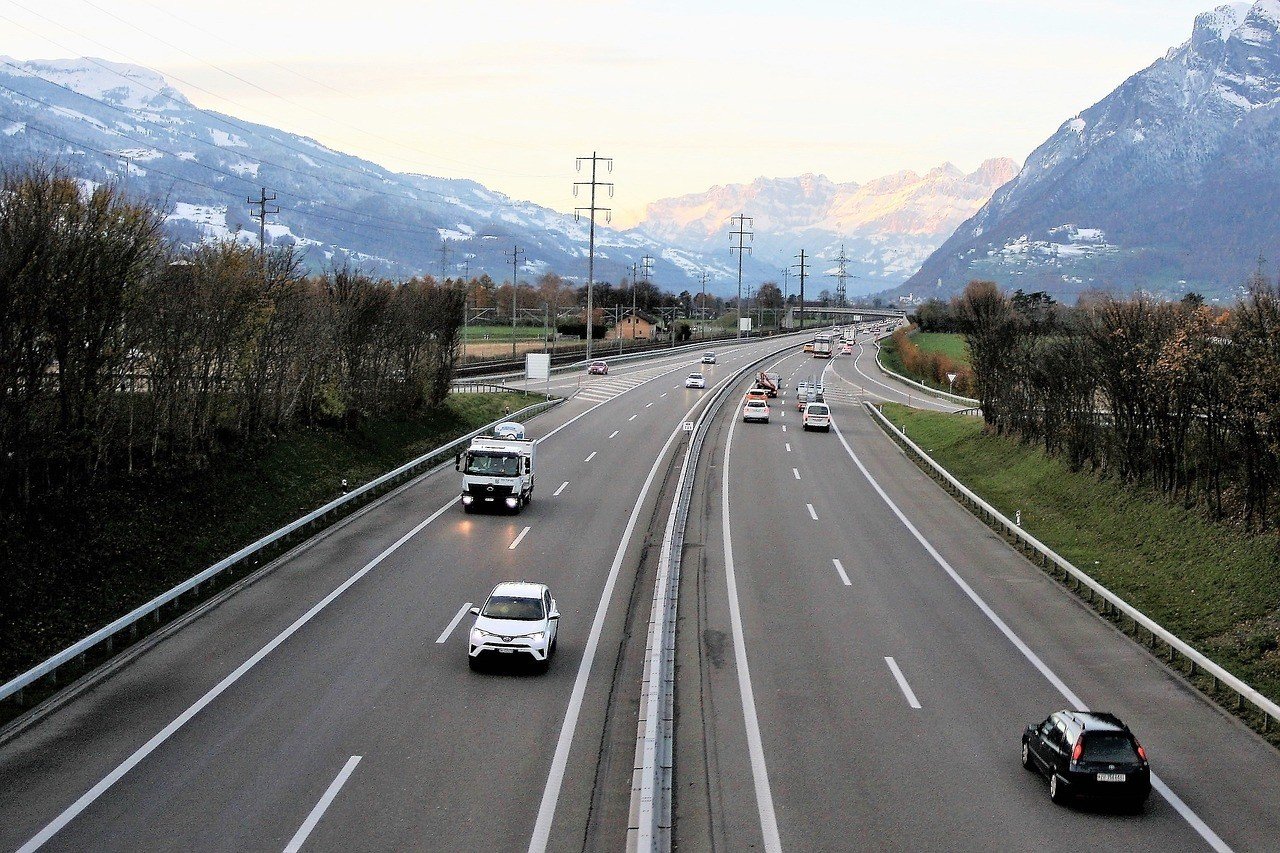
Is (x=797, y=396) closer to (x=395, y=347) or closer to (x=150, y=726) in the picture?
(x=395, y=347)

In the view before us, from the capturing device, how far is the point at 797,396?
79000mm

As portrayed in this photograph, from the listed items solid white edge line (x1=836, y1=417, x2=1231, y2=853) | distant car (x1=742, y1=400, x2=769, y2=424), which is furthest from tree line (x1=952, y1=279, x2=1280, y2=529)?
distant car (x1=742, y1=400, x2=769, y2=424)

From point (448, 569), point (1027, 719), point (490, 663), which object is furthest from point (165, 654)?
point (1027, 719)

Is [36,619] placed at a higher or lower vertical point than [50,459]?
lower

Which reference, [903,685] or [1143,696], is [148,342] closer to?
[903,685]

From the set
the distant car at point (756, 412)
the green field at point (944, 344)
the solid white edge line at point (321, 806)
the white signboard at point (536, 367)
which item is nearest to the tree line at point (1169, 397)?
the distant car at point (756, 412)

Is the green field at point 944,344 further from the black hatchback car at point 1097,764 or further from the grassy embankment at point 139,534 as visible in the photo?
the black hatchback car at point 1097,764

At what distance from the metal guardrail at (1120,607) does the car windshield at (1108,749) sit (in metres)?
4.40

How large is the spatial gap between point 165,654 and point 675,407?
51.2 meters

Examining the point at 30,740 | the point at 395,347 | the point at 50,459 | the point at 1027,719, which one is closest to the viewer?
the point at 30,740

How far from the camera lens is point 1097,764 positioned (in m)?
15.1

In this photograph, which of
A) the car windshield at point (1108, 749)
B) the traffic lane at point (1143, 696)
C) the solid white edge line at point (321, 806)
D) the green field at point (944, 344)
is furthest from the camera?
the green field at point (944, 344)

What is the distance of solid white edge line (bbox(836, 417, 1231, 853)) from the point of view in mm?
14619

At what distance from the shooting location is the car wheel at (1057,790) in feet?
49.9
